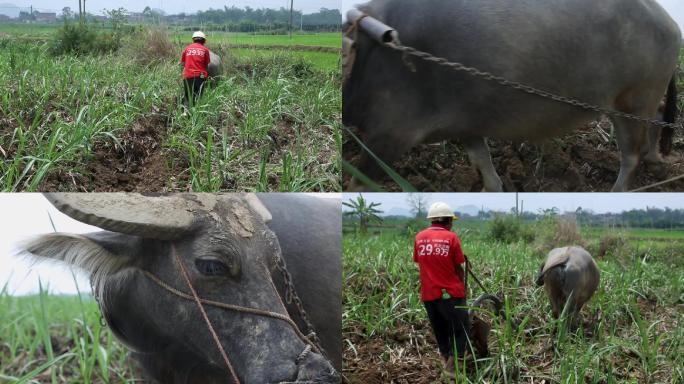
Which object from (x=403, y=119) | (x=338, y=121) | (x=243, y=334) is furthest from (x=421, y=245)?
(x=243, y=334)

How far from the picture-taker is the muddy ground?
6.80ft

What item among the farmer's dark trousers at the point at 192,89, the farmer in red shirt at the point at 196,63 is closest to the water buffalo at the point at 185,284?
the farmer's dark trousers at the point at 192,89

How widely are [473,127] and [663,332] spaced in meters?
1.09

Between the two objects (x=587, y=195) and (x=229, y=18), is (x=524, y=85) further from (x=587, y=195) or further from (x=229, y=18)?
(x=229, y=18)

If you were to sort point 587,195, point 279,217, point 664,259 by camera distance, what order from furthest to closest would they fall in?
1. point 664,259
2. point 587,195
3. point 279,217

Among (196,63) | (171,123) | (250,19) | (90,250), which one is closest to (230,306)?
(90,250)

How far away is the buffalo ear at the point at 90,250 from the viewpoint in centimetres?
150

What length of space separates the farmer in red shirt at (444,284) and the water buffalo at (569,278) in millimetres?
444

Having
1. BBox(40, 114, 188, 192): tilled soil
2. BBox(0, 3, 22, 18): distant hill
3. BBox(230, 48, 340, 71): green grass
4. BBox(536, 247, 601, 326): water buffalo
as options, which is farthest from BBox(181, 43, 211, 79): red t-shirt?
BBox(536, 247, 601, 326): water buffalo

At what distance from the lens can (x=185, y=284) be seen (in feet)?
5.26

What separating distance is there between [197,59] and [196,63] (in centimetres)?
3

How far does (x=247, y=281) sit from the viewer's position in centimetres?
161

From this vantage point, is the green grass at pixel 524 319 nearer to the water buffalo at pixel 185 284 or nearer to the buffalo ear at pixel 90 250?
the water buffalo at pixel 185 284

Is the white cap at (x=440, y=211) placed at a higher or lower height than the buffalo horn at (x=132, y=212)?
lower
